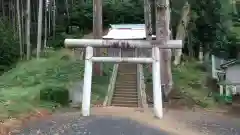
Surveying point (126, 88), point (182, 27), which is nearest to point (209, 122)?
point (126, 88)

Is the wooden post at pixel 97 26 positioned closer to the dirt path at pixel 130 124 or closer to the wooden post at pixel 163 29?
the wooden post at pixel 163 29

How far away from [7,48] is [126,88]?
10431 mm

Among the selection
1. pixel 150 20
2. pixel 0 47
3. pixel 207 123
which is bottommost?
pixel 207 123

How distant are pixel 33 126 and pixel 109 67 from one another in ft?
30.5

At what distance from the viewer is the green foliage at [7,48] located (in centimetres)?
2479

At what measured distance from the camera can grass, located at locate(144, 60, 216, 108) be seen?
57.0 ft

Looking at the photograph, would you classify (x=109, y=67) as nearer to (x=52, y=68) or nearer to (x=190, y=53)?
(x=52, y=68)

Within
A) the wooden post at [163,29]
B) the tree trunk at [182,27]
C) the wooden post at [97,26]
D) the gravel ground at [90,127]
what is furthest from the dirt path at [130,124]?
the tree trunk at [182,27]

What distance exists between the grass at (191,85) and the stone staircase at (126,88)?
2.78ft

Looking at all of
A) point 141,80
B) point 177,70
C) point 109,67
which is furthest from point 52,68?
point 177,70

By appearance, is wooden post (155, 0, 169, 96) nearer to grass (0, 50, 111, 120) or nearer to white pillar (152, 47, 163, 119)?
white pillar (152, 47, 163, 119)

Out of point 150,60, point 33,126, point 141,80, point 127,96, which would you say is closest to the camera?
point 33,126

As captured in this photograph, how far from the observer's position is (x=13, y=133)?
11617mm

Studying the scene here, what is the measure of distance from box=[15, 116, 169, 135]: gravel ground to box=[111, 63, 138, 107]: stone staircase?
3278mm
